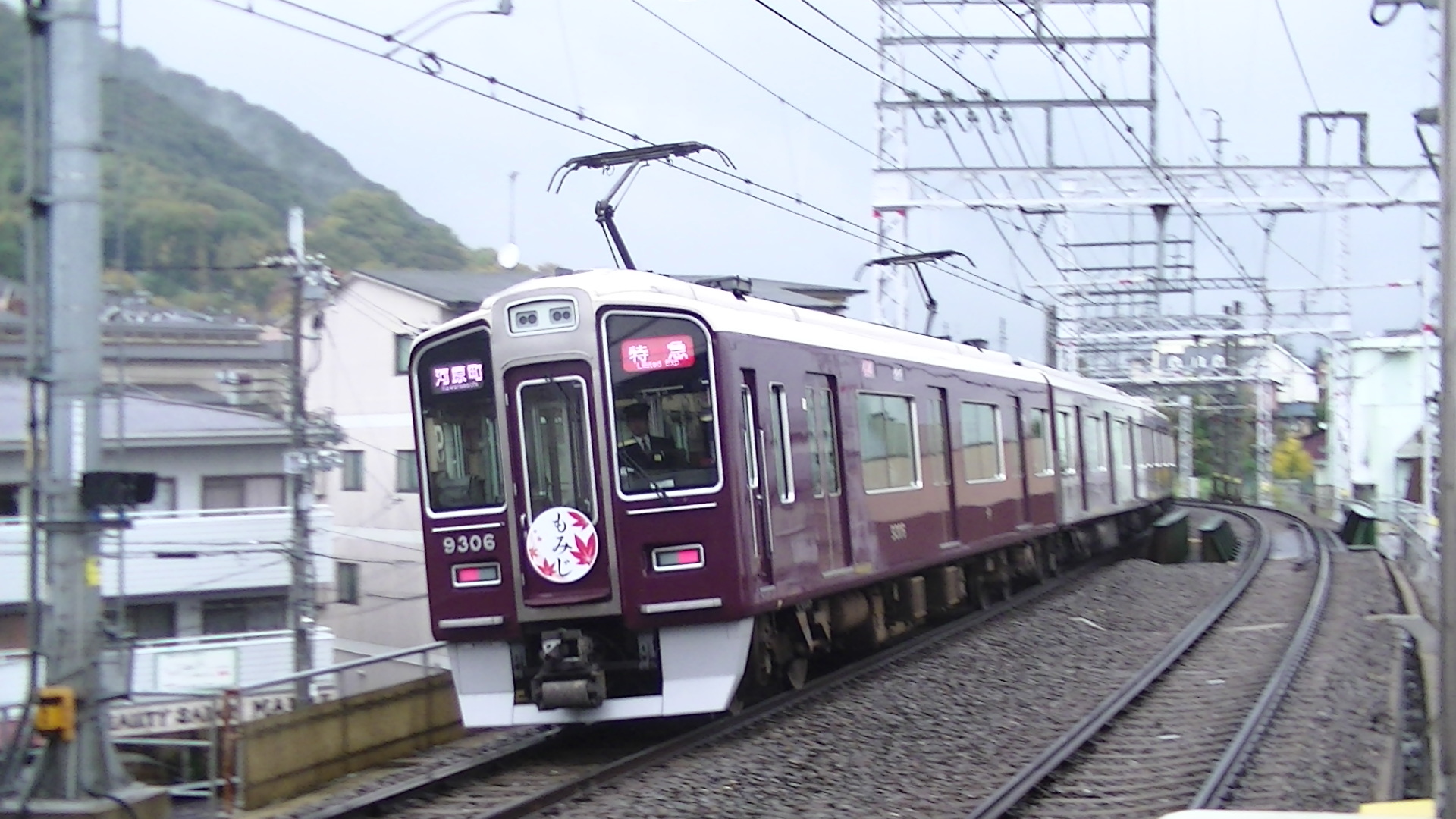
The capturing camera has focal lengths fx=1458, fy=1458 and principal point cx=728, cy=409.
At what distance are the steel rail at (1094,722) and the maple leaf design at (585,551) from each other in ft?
8.03

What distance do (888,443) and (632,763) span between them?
3.99 m

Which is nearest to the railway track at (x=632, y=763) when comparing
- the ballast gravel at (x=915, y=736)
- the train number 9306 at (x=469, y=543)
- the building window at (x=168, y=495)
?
the ballast gravel at (x=915, y=736)

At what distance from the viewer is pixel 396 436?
78.3 ft

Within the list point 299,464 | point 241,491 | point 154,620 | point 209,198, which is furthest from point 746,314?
point 154,620

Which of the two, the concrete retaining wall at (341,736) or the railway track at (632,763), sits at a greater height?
the concrete retaining wall at (341,736)

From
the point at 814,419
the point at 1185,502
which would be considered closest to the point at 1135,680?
the point at 814,419

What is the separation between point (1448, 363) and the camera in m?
3.90

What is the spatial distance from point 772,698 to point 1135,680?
9.22 feet

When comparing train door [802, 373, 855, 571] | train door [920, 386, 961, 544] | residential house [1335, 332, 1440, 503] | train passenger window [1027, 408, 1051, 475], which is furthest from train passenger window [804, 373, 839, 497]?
residential house [1335, 332, 1440, 503]

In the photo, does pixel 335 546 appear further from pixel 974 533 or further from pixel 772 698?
pixel 772 698

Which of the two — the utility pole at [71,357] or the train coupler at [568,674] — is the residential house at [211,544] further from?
the utility pole at [71,357]

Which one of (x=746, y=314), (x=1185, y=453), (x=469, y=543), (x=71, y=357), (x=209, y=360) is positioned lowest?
(x=469, y=543)

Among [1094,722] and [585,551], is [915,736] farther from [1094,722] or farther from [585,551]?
[585,551]

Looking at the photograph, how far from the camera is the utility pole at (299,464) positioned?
650 inches
